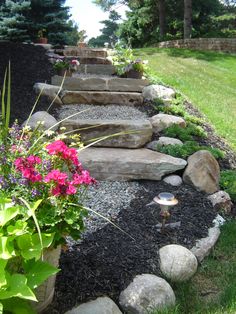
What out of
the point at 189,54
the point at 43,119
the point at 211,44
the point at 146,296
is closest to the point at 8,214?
the point at 146,296

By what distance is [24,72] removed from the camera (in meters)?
6.09

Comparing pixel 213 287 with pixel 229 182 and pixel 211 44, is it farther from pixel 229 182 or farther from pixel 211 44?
pixel 211 44

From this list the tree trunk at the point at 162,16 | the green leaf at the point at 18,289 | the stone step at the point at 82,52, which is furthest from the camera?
the tree trunk at the point at 162,16

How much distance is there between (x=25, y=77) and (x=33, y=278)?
453 cm

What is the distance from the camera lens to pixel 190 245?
9.70 feet

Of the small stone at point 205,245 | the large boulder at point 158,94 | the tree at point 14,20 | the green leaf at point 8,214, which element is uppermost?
the tree at point 14,20

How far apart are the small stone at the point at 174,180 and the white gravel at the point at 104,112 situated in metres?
1.40

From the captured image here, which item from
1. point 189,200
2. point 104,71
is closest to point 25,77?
point 104,71

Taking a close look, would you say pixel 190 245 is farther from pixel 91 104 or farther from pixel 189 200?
pixel 91 104

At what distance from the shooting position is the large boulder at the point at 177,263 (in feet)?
8.71

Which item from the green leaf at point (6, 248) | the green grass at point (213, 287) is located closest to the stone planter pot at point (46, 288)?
the green leaf at point (6, 248)

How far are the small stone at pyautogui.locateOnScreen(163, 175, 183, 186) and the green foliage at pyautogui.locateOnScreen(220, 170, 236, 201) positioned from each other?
0.41 metres

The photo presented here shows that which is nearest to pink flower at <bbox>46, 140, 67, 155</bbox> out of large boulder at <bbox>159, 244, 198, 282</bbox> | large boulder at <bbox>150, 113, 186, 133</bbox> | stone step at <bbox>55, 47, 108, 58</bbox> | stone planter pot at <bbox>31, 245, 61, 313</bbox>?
stone planter pot at <bbox>31, 245, 61, 313</bbox>

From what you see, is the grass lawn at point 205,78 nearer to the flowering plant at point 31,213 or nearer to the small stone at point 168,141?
the small stone at point 168,141
